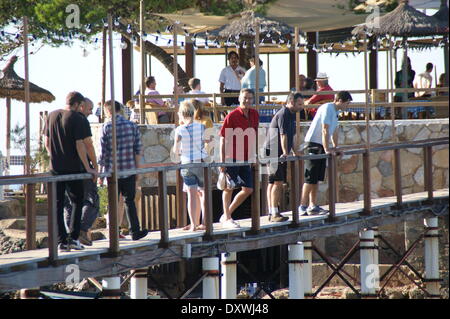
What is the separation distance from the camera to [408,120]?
18578mm

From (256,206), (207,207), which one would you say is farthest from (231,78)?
(207,207)

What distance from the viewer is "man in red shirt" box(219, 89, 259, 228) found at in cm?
1205

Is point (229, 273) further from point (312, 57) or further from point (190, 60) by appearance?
point (312, 57)

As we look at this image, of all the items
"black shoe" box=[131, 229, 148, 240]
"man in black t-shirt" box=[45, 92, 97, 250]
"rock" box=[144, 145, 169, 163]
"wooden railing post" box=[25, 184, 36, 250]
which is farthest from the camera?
"rock" box=[144, 145, 169, 163]

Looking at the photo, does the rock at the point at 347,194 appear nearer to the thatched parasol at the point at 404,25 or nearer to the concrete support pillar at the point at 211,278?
the thatched parasol at the point at 404,25

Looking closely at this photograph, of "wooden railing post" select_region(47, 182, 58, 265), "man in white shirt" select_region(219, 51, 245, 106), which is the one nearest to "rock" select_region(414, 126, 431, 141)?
"man in white shirt" select_region(219, 51, 245, 106)

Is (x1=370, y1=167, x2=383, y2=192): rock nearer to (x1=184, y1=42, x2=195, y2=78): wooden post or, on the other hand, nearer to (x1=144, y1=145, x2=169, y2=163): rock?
(x1=144, y1=145, x2=169, y2=163): rock

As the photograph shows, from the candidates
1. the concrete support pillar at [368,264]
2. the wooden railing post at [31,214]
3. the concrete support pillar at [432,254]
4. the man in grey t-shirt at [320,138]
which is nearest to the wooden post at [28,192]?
the wooden railing post at [31,214]

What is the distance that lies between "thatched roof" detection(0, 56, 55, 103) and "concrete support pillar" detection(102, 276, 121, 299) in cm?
1457

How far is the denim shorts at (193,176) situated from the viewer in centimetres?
1192

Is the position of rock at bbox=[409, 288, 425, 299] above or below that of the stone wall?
below

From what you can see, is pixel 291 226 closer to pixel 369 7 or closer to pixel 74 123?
pixel 74 123

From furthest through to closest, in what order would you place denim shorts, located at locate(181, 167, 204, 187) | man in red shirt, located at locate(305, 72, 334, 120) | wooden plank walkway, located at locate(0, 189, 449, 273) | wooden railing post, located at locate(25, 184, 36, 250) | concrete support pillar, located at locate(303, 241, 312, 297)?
man in red shirt, located at locate(305, 72, 334, 120) → concrete support pillar, located at locate(303, 241, 312, 297) → denim shorts, located at locate(181, 167, 204, 187) → wooden railing post, located at locate(25, 184, 36, 250) → wooden plank walkway, located at locate(0, 189, 449, 273)
